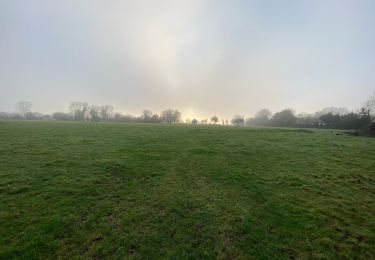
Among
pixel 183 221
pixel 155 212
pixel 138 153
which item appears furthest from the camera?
pixel 138 153

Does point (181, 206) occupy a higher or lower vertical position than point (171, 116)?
lower

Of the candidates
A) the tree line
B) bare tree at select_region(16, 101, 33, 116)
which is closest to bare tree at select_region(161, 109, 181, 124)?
the tree line

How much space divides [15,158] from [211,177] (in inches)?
662

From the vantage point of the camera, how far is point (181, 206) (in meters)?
10.3

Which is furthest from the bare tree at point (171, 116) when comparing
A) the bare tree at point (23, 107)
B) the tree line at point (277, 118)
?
the bare tree at point (23, 107)

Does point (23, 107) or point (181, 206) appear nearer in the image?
point (181, 206)

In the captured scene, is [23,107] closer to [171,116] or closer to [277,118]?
[171,116]

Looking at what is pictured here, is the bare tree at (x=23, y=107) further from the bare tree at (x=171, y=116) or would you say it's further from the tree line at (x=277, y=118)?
the bare tree at (x=171, y=116)

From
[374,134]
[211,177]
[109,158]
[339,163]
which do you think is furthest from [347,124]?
[109,158]

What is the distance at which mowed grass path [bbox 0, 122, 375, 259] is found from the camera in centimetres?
754

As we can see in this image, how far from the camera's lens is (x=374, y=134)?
36.8m

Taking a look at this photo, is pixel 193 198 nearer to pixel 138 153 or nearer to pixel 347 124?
pixel 138 153

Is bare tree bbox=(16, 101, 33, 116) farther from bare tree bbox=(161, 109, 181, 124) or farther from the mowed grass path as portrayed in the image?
the mowed grass path

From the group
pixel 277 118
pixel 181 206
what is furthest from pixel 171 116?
pixel 181 206
